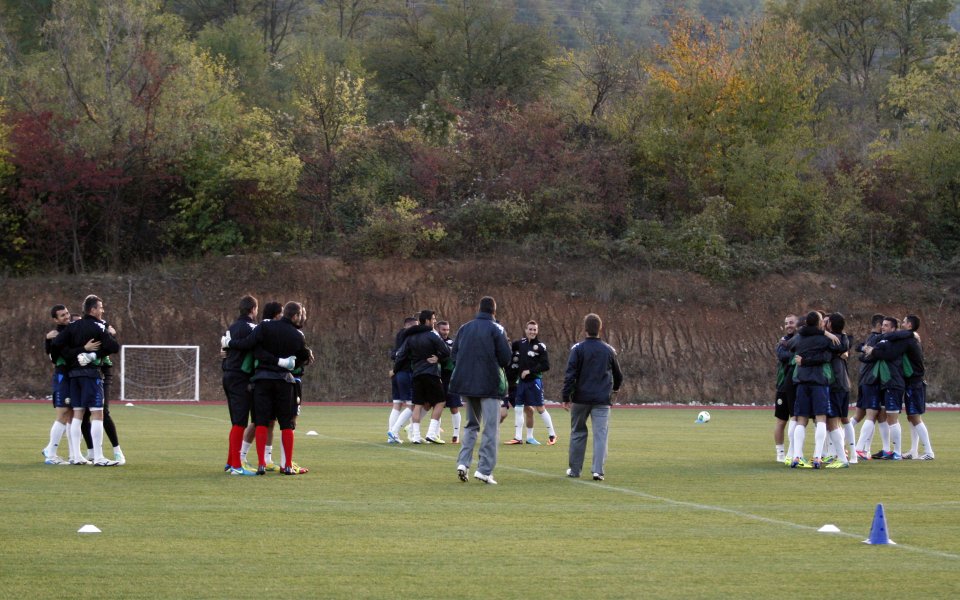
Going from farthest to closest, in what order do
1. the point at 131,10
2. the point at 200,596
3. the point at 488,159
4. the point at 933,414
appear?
the point at 488,159, the point at 131,10, the point at 933,414, the point at 200,596

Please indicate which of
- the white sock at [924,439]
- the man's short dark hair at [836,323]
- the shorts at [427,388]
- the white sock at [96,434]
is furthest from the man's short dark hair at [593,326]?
the white sock at [924,439]

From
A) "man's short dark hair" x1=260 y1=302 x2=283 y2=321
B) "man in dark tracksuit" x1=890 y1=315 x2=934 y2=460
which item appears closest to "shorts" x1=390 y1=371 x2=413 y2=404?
"man's short dark hair" x1=260 y1=302 x2=283 y2=321

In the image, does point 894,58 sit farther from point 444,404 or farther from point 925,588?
point 925,588

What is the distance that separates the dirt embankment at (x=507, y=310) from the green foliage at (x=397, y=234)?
71 centimetres

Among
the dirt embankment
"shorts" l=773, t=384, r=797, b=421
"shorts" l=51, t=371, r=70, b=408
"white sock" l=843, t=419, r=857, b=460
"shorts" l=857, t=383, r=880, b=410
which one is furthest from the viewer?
the dirt embankment

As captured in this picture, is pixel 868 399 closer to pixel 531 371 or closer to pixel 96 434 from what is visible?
pixel 531 371

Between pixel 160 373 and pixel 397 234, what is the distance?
11640 millimetres

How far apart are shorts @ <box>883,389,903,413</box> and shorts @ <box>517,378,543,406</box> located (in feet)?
20.0

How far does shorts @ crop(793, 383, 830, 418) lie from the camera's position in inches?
687

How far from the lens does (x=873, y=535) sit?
35.1 ft

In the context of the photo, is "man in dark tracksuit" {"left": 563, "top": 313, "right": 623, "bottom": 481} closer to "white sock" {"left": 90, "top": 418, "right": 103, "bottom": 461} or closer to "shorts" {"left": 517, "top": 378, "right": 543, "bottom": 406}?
"shorts" {"left": 517, "top": 378, "right": 543, "bottom": 406}

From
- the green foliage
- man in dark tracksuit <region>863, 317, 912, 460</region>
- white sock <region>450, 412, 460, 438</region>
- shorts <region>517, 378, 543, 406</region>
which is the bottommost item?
white sock <region>450, 412, 460, 438</region>

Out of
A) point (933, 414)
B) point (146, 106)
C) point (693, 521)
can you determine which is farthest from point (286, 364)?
point (146, 106)

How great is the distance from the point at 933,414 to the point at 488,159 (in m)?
22.4
